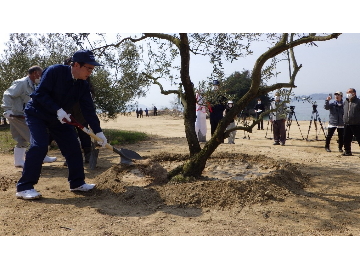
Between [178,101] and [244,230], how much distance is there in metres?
3.56

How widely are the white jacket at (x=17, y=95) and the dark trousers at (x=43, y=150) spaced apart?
6.88 ft

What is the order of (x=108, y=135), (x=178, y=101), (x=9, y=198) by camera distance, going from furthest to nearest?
(x=108, y=135) → (x=178, y=101) → (x=9, y=198)

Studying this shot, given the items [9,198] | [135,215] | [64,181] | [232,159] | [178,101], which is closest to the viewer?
[135,215]

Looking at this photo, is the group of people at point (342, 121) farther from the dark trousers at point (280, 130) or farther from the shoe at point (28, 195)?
the shoe at point (28, 195)

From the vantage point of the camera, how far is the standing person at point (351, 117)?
9.12m

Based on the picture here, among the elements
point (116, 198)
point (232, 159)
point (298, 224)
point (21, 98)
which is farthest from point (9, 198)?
point (232, 159)

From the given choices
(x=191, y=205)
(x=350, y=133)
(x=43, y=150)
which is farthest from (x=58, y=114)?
(x=350, y=133)

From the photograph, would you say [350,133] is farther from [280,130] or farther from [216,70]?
[216,70]

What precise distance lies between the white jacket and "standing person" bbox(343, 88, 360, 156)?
775 centimetres

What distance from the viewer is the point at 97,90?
12984 millimetres

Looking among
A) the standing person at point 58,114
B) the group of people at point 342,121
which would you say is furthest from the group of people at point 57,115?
the group of people at point 342,121

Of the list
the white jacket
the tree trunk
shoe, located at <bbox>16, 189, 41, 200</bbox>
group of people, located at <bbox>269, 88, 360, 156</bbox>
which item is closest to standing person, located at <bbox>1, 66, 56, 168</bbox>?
the white jacket

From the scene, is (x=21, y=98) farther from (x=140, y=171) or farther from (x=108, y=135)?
(x=108, y=135)

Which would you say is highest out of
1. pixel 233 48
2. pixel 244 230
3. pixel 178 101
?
pixel 233 48
